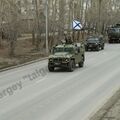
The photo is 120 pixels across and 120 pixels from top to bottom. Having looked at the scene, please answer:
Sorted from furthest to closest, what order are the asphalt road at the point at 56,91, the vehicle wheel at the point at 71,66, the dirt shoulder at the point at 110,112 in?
the vehicle wheel at the point at 71,66, the asphalt road at the point at 56,91, the dirt shoulder at the point at 110,112

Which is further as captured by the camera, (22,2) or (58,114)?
(22,2)

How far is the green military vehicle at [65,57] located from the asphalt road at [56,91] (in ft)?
1.81

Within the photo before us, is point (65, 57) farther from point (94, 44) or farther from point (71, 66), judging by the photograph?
point (94, 44)

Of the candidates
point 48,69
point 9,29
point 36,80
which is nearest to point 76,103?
point 36,80

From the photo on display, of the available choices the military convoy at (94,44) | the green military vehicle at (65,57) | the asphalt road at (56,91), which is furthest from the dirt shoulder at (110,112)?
the military convoy at (94,44)

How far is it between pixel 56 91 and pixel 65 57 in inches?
361

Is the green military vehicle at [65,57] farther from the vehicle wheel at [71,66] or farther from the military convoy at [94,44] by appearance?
the military convoy at [94,44]

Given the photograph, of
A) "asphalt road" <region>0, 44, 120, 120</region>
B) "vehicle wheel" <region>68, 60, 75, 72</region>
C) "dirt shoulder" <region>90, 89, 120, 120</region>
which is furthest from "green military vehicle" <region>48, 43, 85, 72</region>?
"dirt shoulder" <region>90, 89, 120, 120</region>

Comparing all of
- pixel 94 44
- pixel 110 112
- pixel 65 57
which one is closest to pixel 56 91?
pixel 110 112

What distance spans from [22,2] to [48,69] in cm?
2612

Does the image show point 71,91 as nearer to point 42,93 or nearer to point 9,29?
point 42,93

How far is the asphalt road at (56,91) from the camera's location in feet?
57.4

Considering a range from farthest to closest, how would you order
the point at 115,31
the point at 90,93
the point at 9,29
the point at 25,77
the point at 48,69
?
1. the point at 115,31
2. the point at 9,29
3. the point at 48,69
4. the point at 25,77
5. the point at 90,93

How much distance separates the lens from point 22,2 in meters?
58.3
